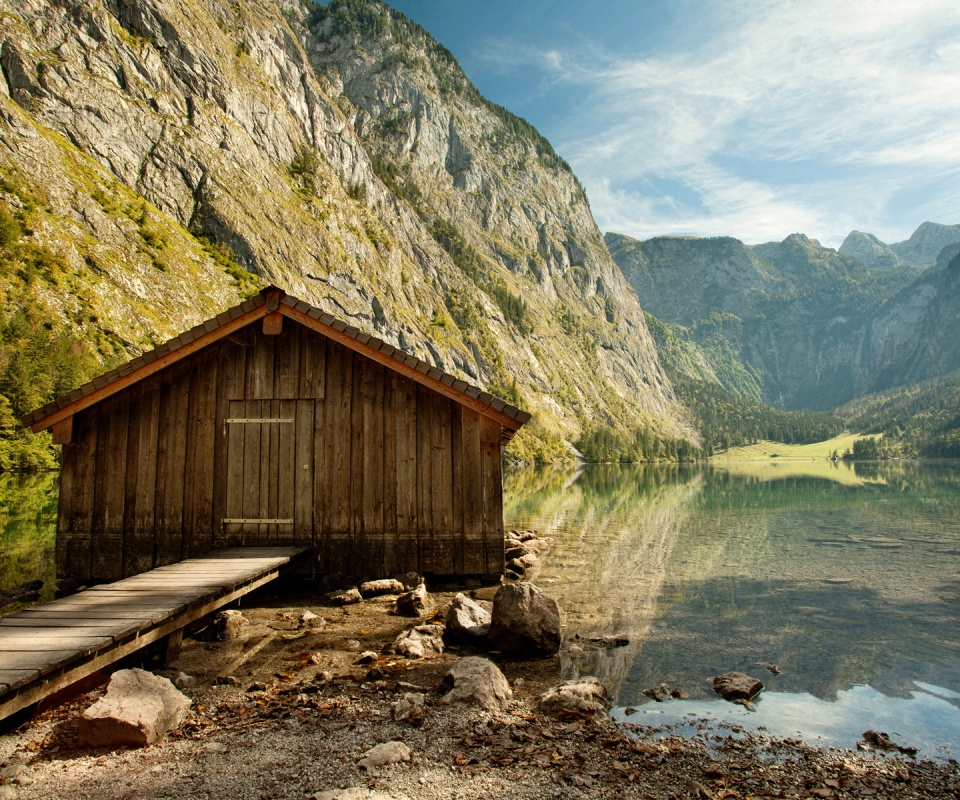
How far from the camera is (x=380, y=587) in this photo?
11.7 meters

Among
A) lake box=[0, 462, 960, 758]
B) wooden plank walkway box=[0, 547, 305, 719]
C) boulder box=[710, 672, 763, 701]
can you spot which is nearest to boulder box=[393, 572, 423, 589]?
wooden plank walkway box=[0, 547, 305, 719]

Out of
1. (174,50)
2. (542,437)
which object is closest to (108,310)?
(174,50)

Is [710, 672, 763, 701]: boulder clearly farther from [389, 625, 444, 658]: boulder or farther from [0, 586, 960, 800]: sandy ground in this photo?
[389, 625, 444, 658]: boulder

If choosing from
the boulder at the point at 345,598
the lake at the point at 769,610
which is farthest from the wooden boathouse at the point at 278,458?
the lake at the point at 769,610

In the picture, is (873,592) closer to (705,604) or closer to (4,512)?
(705,604)

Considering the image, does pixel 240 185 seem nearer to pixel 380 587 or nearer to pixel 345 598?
pixel 380 587

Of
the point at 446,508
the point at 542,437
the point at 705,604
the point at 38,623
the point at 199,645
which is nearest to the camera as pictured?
the point at 38,623

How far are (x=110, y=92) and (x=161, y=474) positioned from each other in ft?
322

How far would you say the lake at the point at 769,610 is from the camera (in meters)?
7.50

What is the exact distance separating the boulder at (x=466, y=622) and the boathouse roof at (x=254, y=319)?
386cm

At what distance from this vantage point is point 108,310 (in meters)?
65.5

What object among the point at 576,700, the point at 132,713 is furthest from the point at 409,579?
the point at 132,713

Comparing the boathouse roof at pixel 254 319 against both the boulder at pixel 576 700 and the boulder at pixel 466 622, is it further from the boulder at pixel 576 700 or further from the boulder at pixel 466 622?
the boulder at pixel 576 700

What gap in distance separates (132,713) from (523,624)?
488 cm
